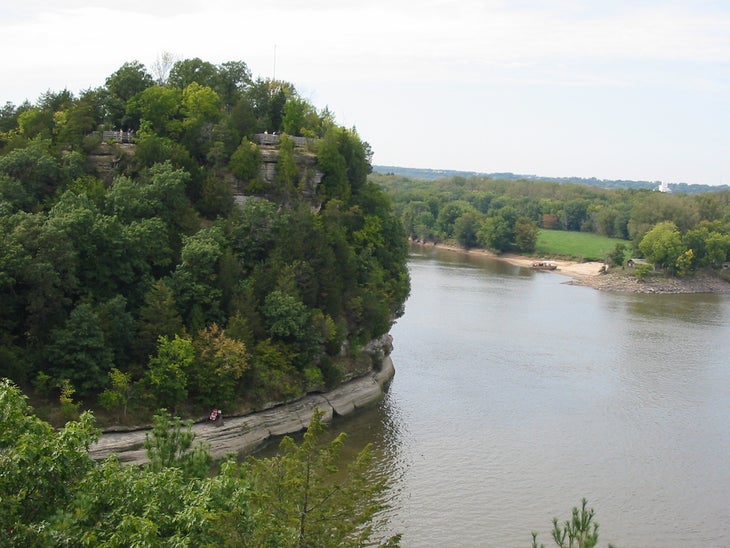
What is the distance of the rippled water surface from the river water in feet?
0.26

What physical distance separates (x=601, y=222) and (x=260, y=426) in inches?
3732

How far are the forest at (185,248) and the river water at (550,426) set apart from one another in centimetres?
541

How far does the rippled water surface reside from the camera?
1027 inches

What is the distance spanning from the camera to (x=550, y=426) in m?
34.9

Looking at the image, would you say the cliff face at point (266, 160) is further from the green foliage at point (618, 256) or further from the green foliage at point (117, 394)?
the green foliage at point (618, 256)

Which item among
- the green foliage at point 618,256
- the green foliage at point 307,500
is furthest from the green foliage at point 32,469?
the green foliage at point 618,256

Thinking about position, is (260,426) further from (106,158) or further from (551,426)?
(106,158)

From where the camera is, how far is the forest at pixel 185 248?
29656 mm

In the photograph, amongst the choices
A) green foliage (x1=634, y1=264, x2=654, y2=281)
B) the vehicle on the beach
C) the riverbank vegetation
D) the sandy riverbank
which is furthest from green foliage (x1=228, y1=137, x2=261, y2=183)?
the vehicle on the beach

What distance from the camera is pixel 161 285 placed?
32.4 meters

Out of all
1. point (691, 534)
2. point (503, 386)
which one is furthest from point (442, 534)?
point (503, 386)

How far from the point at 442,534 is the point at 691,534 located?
26.7 feet

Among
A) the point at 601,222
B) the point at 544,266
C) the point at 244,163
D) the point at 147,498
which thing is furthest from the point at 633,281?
the point at 147,498

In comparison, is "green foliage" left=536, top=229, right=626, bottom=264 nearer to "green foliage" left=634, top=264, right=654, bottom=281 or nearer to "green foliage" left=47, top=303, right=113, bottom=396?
"green foliage" left=634, top=264, right=654, bottom=281
